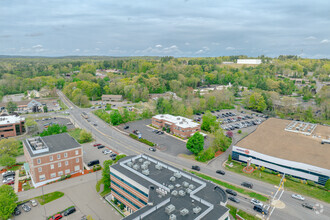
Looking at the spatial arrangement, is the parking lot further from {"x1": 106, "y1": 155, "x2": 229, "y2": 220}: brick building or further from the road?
{"x1": 106, "y1": 155, "x2": 229, "y2": 220}: brick building

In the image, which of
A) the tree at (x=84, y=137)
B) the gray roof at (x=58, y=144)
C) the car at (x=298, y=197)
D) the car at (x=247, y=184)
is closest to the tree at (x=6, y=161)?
the gray roof at (x=58, y=144)

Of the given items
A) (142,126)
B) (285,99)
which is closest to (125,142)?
(142,126)

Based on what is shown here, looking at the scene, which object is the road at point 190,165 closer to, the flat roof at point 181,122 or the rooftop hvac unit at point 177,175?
the rooftop hvac unit at point 177,175

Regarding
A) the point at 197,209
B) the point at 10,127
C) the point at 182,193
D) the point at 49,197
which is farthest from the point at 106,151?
the point at 197,209

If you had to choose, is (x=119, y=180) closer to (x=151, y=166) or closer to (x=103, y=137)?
(x=151, y=166)

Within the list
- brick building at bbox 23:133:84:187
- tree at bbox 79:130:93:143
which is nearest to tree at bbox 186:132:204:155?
brick building at bbox 23:133:84:187

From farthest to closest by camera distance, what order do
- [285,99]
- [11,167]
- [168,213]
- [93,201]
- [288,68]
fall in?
[288,68]
[285,99]
[11,167]
[93,201]
[168,213]
